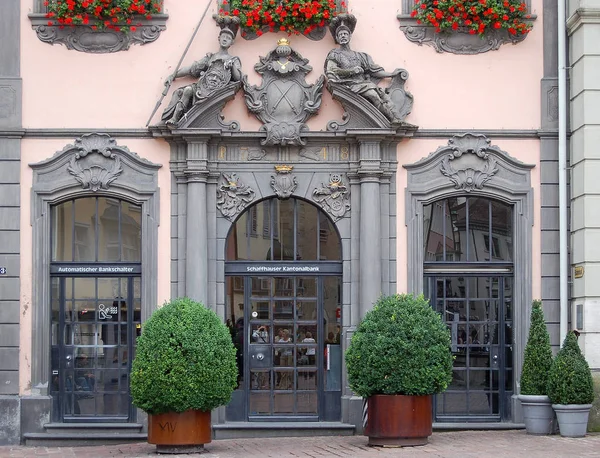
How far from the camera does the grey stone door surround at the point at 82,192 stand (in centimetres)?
1664

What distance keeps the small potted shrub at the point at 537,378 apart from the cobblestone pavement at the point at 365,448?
27cm

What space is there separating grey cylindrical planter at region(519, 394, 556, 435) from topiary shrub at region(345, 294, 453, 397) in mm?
1520

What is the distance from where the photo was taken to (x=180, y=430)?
46.2ft

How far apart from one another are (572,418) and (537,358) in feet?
3.08

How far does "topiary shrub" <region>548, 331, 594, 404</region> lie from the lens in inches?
598

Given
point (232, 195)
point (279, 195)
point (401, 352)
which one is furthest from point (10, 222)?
point (401, 352)

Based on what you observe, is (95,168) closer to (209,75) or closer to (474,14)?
(209,75)

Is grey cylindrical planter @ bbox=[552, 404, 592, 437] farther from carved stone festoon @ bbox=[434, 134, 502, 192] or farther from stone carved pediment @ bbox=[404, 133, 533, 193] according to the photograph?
carved stone festoon @ bbox=[434, 134, 502, 192]

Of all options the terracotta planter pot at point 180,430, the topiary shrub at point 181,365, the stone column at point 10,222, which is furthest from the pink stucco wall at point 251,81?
the terracotta planter pot at point 180,430

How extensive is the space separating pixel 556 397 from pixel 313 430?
337 centimetres

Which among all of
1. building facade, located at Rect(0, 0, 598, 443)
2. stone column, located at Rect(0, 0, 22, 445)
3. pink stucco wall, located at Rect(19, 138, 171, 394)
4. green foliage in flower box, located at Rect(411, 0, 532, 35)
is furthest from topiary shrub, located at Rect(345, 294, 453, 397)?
stone column, located at Rect(0, 0, 22, 445)

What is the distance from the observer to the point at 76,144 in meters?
16.7

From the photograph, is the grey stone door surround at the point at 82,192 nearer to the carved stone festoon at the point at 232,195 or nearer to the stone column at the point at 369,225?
the carved stone festoon at the point at 232,195

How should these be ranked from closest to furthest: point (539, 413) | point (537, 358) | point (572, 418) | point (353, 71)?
1. point (572, 418)
2. point (539, 413)
3. point (537, 358)
4. point (353, 71)
